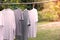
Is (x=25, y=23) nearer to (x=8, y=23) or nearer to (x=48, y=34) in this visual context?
(x=8, y=23)

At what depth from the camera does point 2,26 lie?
7.89 ft

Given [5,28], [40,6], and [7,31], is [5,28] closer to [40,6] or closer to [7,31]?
[7,31]

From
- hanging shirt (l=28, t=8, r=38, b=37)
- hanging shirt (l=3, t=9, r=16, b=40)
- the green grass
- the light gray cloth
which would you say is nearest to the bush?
the green grass

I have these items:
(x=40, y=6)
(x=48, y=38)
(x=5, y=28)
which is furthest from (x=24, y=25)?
(x=40, y=6)

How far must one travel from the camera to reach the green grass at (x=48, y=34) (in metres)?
4.49

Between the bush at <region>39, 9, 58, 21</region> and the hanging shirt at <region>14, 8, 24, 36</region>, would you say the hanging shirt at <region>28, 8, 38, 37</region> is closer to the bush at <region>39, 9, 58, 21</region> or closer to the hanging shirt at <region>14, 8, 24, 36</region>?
the hanging shirt at <region>14, 8, 24, 36</region>

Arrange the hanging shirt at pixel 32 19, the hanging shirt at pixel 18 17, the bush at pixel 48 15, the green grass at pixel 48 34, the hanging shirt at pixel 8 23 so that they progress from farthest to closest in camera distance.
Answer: the bush at pixel 48 15 < the green grass at pixel 48 34 < the hanging shirt at pixel 32 19 < the hanging shirt at pixel 18 17 < the hanging shirt at pixel 8 23

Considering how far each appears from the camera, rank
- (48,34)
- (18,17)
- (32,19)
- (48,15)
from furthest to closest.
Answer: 1. (48,15)
2. (48,34)
3. (32,19)
4. (18,17)

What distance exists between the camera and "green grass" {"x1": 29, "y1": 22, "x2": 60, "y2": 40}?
4.49 metres

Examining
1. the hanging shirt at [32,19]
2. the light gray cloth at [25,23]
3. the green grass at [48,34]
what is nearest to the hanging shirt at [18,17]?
the light gray cloth at [25,23]

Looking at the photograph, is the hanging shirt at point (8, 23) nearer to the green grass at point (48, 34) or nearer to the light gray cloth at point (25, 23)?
the light gray cloth at point (25, 23)

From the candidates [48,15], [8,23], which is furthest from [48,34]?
[8,23]

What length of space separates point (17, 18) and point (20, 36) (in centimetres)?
28

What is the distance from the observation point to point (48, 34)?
4582 mm
